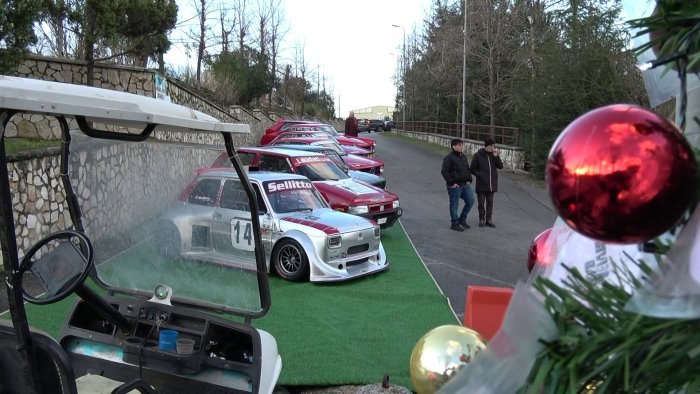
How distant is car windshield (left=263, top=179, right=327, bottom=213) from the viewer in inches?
364

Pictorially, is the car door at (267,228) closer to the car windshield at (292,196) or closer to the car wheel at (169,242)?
the car windshield at (292,196)

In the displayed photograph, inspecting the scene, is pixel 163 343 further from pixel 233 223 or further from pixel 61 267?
pixel 61 267

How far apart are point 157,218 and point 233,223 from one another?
1.53ft

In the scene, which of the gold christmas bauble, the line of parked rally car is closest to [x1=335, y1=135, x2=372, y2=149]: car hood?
the line of parked rally car

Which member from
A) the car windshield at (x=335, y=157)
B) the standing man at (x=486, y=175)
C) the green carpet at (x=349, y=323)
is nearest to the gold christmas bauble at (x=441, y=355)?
the green carpet at (x=349, y=323)

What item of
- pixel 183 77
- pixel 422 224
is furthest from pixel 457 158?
pixel 183 77

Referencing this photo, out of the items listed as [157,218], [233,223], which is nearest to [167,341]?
[157,218]

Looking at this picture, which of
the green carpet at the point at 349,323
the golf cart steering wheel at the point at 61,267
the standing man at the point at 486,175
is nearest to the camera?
the golf cart steering wheel at the point at 61,267

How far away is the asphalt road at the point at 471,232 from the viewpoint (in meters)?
9.23

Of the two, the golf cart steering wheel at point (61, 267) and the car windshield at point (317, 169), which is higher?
the golf cart steering wheel at point (61, 267)

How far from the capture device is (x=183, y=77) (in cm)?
2642

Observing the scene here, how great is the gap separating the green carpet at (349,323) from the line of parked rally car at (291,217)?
329 mm

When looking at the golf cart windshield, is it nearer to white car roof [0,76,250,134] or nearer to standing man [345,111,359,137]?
white car roof [0,76,250,134]

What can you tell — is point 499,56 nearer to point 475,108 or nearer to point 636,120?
point 475,108
